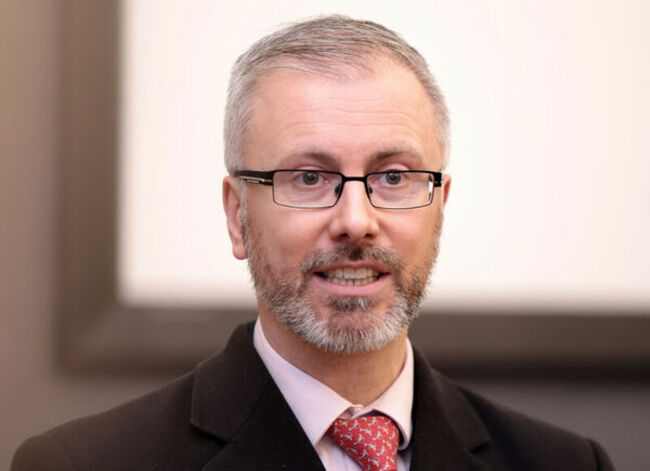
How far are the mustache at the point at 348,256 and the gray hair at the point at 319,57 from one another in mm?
217

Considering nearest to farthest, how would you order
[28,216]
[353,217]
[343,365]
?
[353,217], [343,365], [28,216]

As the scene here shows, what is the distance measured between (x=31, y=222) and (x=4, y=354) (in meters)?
0.28

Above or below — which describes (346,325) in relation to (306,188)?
below

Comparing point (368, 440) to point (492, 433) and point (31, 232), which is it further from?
point (31, 232)

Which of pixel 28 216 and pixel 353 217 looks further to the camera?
pixel 28 216

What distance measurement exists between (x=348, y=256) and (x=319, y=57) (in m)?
0.32

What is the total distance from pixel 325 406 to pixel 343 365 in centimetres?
7

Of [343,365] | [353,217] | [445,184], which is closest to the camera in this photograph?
[353,217]

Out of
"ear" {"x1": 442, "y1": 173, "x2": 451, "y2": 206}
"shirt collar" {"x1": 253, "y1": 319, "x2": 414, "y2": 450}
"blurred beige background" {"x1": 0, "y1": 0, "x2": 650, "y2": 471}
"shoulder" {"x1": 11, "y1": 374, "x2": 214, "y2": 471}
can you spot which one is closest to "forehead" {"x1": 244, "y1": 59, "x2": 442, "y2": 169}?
"ear" {"x1": 442, "y1": 173, "x2": 451, "y2": 206}

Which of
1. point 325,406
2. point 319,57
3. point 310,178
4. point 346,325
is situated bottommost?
point 325,406

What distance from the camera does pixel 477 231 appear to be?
194 cm

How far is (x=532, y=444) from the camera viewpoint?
150 cm

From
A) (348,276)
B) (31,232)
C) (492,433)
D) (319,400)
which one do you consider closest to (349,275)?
(348,276)

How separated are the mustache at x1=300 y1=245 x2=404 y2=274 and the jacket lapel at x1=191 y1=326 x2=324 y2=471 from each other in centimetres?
22
